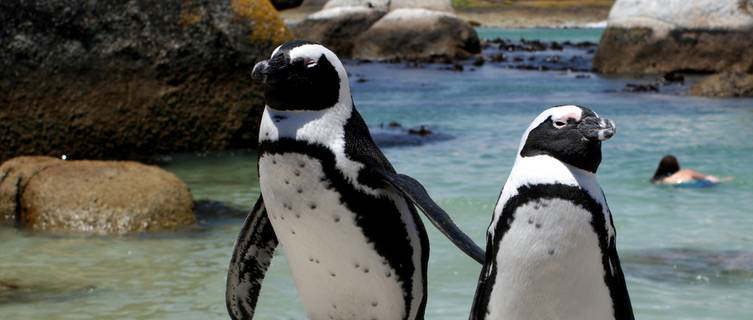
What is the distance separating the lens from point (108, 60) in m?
9.43

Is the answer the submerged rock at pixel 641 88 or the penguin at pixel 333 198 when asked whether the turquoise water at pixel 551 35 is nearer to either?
the submerged rock at pixel 641 88

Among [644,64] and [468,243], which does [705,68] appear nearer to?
[644,64]

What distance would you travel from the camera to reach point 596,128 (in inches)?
126

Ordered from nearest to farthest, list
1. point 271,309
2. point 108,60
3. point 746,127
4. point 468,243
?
point 468,243, point 271,309, point 108,60, point 746,127

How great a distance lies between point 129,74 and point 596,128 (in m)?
6.79

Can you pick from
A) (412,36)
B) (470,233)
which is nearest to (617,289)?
(470,233)

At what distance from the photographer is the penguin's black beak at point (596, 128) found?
10.4 ft

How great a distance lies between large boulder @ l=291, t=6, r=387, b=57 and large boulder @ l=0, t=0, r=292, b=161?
17384 mm

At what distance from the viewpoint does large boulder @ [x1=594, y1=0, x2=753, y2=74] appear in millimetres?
20453

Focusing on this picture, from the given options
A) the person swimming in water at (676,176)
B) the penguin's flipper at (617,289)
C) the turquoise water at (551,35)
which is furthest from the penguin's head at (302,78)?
the turquoise water at (551,35)

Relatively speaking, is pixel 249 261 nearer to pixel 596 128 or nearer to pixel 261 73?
pixel 261 73

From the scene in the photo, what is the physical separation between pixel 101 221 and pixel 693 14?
15.2 m

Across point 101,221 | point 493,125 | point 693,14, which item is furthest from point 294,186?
point 693,14

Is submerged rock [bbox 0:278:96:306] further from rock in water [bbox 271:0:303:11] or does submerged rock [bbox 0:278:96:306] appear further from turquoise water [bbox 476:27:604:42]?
rock in water [bbox 271:0:303:11]
